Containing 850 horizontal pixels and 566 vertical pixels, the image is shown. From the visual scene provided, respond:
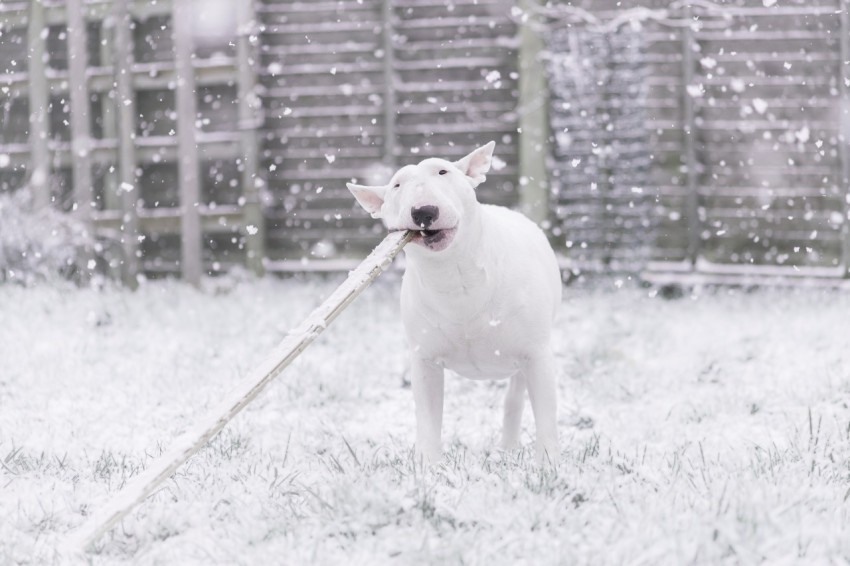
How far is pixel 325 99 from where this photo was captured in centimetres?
783

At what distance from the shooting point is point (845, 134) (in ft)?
22.8

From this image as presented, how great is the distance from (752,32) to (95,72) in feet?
18.3

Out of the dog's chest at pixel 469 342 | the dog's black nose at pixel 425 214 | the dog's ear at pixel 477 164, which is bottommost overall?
the dog's chest at pixel 469 342

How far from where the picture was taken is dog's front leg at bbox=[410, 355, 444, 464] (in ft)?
9.21

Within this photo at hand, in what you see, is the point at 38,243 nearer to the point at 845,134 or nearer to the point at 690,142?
the point at 690,142

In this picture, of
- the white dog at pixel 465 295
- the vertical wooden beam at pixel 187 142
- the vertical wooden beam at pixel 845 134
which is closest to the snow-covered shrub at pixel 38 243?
the vertical wooden beam at pixel 187 142

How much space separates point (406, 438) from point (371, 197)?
45.2 inches

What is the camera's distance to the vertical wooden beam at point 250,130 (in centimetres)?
766

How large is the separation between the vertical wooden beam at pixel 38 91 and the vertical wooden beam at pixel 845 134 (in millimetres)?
6507

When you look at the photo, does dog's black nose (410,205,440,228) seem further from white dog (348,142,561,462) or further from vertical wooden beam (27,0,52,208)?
vertical wooden beam (27,0,52,208)

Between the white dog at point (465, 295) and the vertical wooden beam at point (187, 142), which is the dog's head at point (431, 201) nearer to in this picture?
the white dog at point (465, 295)

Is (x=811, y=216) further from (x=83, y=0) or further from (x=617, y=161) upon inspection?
(x=83, y=0)

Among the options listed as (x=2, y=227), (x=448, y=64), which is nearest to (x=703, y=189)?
(x=448, y=64)

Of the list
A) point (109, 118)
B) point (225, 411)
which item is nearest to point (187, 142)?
point (109, 118)
